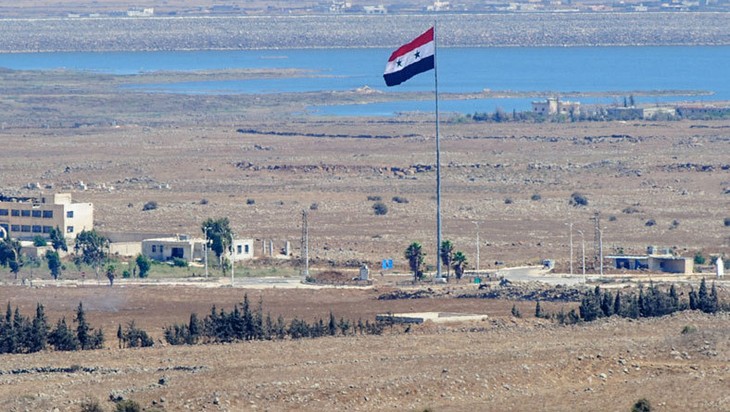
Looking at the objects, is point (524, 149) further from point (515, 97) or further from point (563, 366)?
point (563, 366)

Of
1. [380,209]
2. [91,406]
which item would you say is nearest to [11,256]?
[380,209]

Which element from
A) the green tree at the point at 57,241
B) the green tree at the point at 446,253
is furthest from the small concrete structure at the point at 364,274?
the green tree at the point at 57,241

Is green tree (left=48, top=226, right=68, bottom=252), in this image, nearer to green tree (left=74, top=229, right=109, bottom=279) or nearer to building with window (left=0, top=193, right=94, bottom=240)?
green tree (left=74, top=229, right=109, bottom=279)

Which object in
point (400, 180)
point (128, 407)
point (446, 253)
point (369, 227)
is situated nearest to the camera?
point (128, 407)

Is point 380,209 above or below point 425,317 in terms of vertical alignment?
above

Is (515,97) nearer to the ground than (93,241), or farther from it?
farther from it

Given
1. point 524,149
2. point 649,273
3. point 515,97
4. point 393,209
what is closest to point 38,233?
point 393,209

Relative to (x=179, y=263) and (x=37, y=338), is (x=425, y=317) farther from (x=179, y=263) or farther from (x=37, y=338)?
(x=179, y=263)

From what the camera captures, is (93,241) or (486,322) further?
(93,241)
